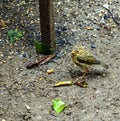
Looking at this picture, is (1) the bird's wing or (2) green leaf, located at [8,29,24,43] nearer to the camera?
(1) the bird's wing

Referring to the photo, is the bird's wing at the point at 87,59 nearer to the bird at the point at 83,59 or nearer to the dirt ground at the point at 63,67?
the bird at the point at 83,59

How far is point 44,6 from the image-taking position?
16.9ft

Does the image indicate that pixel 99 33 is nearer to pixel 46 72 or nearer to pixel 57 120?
pixel 46 72

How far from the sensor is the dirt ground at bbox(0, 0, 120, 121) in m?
4.58

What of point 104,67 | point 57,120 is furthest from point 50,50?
point 57,120

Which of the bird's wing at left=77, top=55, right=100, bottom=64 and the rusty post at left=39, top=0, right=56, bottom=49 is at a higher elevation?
the rusty post at left=39, top=0, right=56, bottom=49

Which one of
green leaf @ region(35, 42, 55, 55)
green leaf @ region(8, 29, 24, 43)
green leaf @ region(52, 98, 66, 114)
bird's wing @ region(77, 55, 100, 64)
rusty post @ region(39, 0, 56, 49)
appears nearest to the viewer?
green leaf @ region(52, 98, 66, 114)

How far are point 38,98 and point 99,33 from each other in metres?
1.43

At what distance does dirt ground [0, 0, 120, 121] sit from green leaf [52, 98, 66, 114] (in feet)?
0.12

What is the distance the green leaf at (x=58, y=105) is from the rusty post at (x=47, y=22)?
0.89m

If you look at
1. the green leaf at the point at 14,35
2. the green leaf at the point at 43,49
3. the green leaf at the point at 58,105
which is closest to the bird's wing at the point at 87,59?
the green leaf at the point at 58,105

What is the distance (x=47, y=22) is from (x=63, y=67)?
1.72 ft

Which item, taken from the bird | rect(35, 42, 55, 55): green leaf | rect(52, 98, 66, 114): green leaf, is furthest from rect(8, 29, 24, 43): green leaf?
rect(52, 98, 66, 114): green leaf

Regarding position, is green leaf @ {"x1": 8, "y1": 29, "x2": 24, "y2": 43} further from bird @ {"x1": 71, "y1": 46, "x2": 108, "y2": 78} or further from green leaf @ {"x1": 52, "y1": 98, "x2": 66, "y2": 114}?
green leaf @ {"x1": 52, "y1": 98, "x2": 66, "y2": 114}
